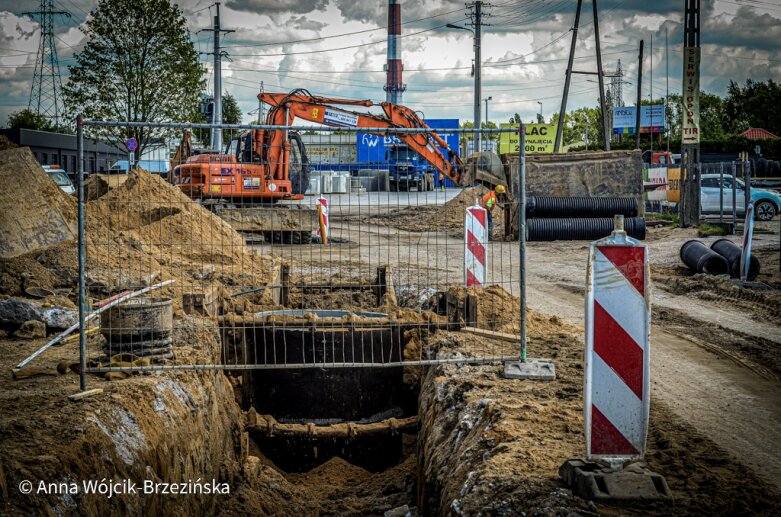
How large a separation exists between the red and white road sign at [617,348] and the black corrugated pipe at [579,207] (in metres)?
18.6

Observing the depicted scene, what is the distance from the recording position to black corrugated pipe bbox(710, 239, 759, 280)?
46.3 ft

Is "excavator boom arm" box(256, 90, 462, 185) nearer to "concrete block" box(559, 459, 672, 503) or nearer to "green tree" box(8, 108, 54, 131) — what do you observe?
"concrete block" box(559, 459, 672, 503)

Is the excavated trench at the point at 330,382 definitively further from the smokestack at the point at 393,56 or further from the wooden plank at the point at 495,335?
the smokestack at the point at 393,56

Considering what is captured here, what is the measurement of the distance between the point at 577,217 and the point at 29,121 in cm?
5269

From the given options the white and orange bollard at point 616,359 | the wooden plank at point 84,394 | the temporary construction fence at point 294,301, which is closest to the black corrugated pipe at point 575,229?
the temporary construction fence at point 294,301

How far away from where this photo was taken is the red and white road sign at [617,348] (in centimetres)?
445

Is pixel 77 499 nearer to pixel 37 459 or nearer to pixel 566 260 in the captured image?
pixel 37 459

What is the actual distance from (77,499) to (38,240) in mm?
8953

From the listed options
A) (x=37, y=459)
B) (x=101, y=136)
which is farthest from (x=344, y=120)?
(x=37, y=459)

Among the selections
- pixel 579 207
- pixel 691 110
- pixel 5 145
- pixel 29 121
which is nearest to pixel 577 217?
pixel 579 207

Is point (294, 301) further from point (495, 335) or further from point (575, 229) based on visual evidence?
point (575, 229)

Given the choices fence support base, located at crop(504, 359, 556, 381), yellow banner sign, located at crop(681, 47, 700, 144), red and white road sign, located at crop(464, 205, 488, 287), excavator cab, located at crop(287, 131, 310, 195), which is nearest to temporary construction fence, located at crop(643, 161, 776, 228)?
yellow banner sign, located at crop(681, 47, 700, 144)

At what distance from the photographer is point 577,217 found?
22953mm

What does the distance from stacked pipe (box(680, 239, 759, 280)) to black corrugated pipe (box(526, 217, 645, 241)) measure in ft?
20.2
